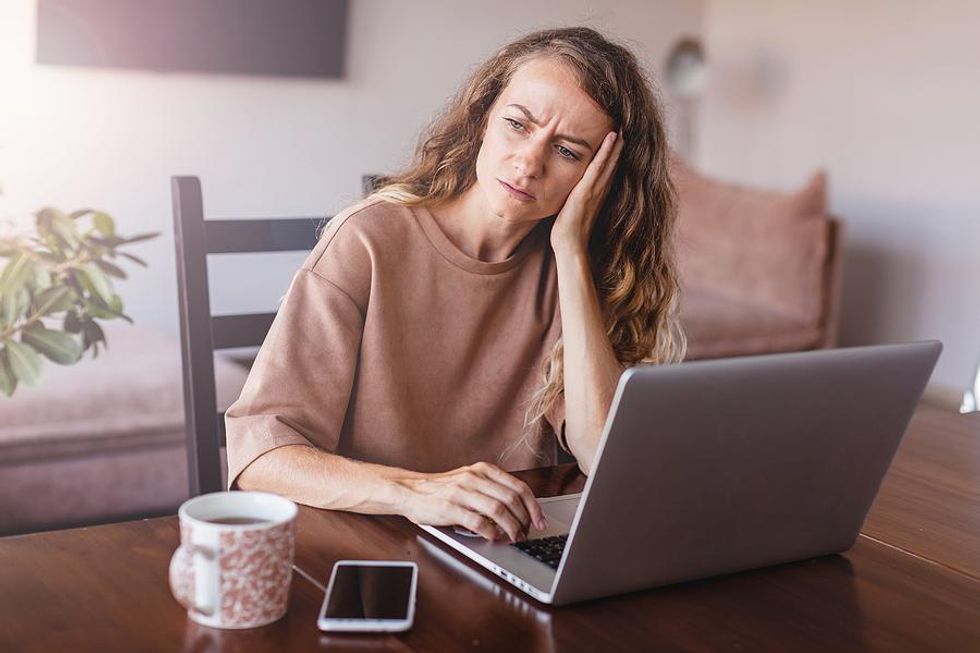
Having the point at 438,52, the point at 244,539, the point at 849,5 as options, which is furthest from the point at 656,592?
the point at 849,5

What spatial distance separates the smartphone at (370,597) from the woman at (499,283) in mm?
371

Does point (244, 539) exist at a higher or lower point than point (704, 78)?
lower

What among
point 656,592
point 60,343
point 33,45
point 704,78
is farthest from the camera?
point 704,78

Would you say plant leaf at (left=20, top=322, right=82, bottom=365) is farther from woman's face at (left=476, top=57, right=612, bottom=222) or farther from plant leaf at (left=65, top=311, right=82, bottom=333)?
woman's face at (left=476, top=57, right=612, bottom=222)

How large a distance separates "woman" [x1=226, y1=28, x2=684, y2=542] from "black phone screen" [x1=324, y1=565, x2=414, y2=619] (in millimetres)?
375

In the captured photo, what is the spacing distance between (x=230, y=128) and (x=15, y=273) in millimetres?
1573

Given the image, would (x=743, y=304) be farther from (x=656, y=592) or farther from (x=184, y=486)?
(x=656, y=592)

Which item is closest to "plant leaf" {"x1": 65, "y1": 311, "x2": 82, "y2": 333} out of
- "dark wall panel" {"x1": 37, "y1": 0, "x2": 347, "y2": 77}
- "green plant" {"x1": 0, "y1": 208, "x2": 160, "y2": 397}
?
"green plant" {"x1": 0, "y1": 208, "x2": 160, "y2": 397}

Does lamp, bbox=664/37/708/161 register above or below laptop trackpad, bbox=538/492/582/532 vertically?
above

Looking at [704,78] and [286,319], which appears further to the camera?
[704,78]

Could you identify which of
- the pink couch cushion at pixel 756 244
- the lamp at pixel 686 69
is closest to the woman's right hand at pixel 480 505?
the pink couch cushion at pixel 756 244

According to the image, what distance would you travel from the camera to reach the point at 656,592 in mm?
902

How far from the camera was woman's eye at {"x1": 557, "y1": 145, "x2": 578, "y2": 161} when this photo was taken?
1421mm

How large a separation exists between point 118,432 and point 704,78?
2.51 meters
